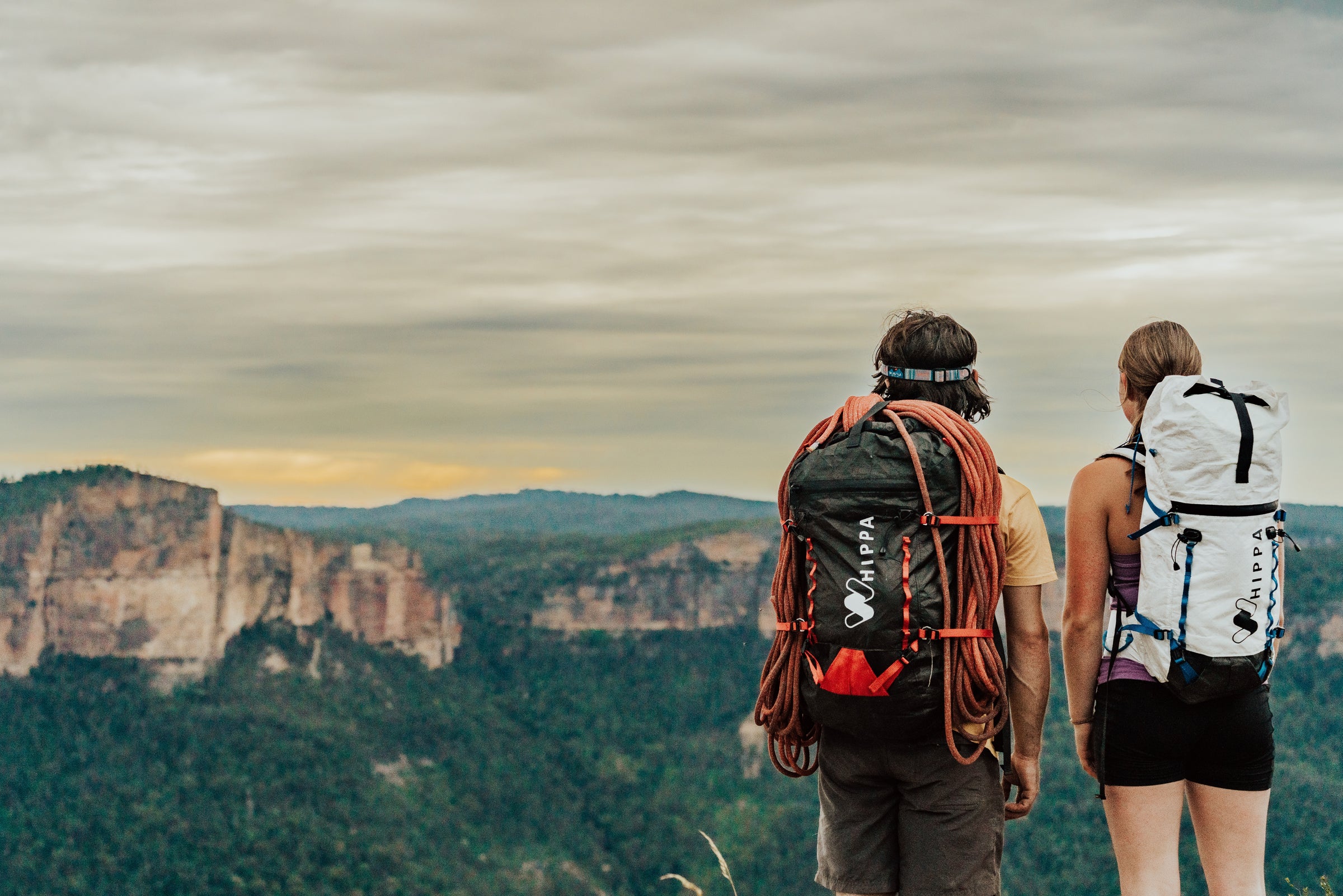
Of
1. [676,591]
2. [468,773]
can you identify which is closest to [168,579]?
[468,773]

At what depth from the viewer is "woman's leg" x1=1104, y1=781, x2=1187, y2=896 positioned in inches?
156

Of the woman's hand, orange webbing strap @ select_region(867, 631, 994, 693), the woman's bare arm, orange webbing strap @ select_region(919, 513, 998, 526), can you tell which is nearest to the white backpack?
the woman's bare arm

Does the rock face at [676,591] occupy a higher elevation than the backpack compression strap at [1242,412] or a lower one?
lower

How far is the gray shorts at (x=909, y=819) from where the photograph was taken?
12.2 ft

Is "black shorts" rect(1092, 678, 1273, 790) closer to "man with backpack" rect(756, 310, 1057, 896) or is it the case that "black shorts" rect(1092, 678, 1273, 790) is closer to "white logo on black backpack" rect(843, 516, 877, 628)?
"man with backpack" rect(756, 310, 1057, 896)

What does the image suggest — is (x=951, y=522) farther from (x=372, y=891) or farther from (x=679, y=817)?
(x=679, y=817)

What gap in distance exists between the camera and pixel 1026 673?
378 cm

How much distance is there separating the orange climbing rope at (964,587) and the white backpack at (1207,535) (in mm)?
535

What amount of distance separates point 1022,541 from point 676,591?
72.1 m

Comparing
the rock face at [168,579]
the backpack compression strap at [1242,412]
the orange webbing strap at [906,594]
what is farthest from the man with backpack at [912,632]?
the rock face at [168,579]

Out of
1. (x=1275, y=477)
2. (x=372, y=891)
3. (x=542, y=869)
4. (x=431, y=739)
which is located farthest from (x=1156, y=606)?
(x=431, y=739)

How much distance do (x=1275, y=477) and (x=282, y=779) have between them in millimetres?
58971

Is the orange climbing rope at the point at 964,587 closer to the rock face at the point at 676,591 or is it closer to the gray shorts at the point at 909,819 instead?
→ the gray shorts at the point at 909,819

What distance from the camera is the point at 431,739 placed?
64750 mm
